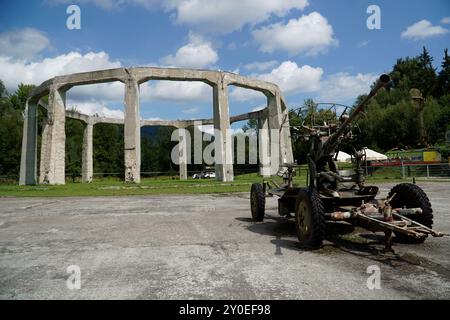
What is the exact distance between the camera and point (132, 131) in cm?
2489

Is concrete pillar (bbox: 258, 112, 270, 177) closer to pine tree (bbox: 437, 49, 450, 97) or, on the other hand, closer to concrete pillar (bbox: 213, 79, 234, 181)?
concrete pillar (bbox: 213, 79, 234, 181)

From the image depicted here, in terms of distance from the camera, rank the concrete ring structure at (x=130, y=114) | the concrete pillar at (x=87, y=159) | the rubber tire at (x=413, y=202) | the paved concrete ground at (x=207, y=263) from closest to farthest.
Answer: the paved concrete ground at (x=207, y=263)
the rubber tire at (x=413, y=202)
the concrete ring structure at (x=130, y=114)
the concrete pillar at (x=87, y=159)

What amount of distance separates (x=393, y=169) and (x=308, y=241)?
27007 millimetres

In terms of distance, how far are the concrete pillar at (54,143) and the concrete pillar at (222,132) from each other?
1222 cm

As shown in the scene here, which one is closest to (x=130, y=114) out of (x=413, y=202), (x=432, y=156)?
(x=413, y=202)

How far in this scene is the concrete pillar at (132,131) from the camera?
81.1ft

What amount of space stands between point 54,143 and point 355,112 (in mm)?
26705

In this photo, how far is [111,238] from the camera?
6.38 metres

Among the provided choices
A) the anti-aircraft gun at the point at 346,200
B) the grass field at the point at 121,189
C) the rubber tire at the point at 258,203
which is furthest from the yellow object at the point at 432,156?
the anti-aircraft gun at the point at 346,200

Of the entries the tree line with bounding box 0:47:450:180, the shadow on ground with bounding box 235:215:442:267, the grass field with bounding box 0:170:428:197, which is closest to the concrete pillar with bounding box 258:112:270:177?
the tree line with bounding box 0:47:450:180

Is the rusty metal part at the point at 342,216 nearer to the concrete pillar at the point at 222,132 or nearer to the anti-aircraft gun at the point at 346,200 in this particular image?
the anti-aircraft gun at the point at 346,200

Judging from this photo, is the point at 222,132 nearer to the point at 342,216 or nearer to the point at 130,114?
the point at 130,114

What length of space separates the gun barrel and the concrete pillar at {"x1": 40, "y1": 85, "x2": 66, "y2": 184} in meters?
25.7

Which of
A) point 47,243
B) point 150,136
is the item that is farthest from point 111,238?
point 150,136
